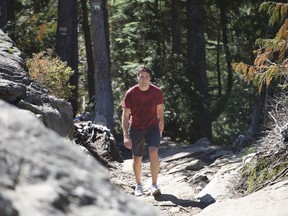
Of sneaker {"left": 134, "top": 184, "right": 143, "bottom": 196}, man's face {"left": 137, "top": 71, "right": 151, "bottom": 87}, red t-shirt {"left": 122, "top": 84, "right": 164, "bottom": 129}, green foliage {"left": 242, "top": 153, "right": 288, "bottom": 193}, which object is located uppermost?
man's face {"left": 137, "top": 71, "right": 151, "bottom": 87}

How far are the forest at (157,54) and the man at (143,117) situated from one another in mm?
4705

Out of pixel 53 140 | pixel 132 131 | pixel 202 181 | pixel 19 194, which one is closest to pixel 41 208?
A: pixel 19 194

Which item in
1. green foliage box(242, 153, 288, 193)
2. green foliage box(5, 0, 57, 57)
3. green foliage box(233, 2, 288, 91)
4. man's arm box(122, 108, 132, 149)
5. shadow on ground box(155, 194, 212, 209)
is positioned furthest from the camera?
green foliage box(5, 0, 57, 57)

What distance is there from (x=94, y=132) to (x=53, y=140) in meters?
10.6

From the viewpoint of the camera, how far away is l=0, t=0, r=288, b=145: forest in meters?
16.2

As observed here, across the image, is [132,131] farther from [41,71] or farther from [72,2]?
[72,2]

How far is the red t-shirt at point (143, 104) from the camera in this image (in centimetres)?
810

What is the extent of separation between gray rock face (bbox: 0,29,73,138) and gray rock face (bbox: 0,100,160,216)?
6662 mm

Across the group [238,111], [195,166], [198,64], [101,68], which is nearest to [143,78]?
[195,166]

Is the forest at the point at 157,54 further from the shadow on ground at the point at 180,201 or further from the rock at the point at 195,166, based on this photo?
the shadow on ground at the point at 180,201

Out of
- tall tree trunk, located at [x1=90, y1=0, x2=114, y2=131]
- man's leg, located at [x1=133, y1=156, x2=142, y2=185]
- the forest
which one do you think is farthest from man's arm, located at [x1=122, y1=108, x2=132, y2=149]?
tall tree trunk, located at [x1=90, y1=0, x2=114, y2=131]

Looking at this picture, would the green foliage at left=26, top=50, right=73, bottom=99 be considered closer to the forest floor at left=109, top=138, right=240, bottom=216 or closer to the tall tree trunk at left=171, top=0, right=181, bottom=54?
the forest floor at left=109, top=138, right=240, bottom=216

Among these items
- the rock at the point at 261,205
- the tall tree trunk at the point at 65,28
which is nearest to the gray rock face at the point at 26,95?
the rock at the point at 261,205

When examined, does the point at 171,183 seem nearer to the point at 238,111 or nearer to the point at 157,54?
the point at 238,111
